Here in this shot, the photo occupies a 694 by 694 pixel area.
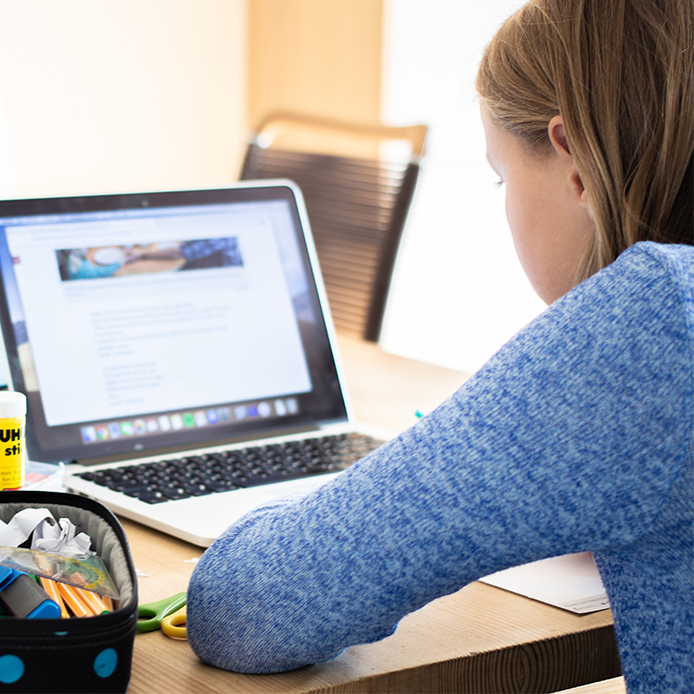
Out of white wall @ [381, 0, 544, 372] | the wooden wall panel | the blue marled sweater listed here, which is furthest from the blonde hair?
the wooden wall panel

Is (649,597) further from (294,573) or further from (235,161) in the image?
(235,161)

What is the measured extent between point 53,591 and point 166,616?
0.32 ft

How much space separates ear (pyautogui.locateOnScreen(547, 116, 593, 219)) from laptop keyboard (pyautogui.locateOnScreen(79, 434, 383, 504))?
396 millimetres

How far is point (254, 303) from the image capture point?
1.05m

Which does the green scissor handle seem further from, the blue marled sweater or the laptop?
the laptop

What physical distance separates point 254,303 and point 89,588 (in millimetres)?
575

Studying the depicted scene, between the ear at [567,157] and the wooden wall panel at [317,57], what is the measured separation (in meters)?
2.79

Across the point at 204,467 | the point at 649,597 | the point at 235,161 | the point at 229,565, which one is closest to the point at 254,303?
the point at 204,467

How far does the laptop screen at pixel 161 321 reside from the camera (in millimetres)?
917

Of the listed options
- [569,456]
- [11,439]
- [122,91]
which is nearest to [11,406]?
[11,439]

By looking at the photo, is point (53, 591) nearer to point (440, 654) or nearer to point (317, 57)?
point (440, 654)

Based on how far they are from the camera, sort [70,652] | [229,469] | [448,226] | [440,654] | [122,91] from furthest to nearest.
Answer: [122,91], [448,226], [229,469], [440,654], [70,652]

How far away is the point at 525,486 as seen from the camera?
1.56 ft

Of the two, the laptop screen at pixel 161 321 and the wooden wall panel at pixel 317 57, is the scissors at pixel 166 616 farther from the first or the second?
the wooden wall panel at pixel 317 57
